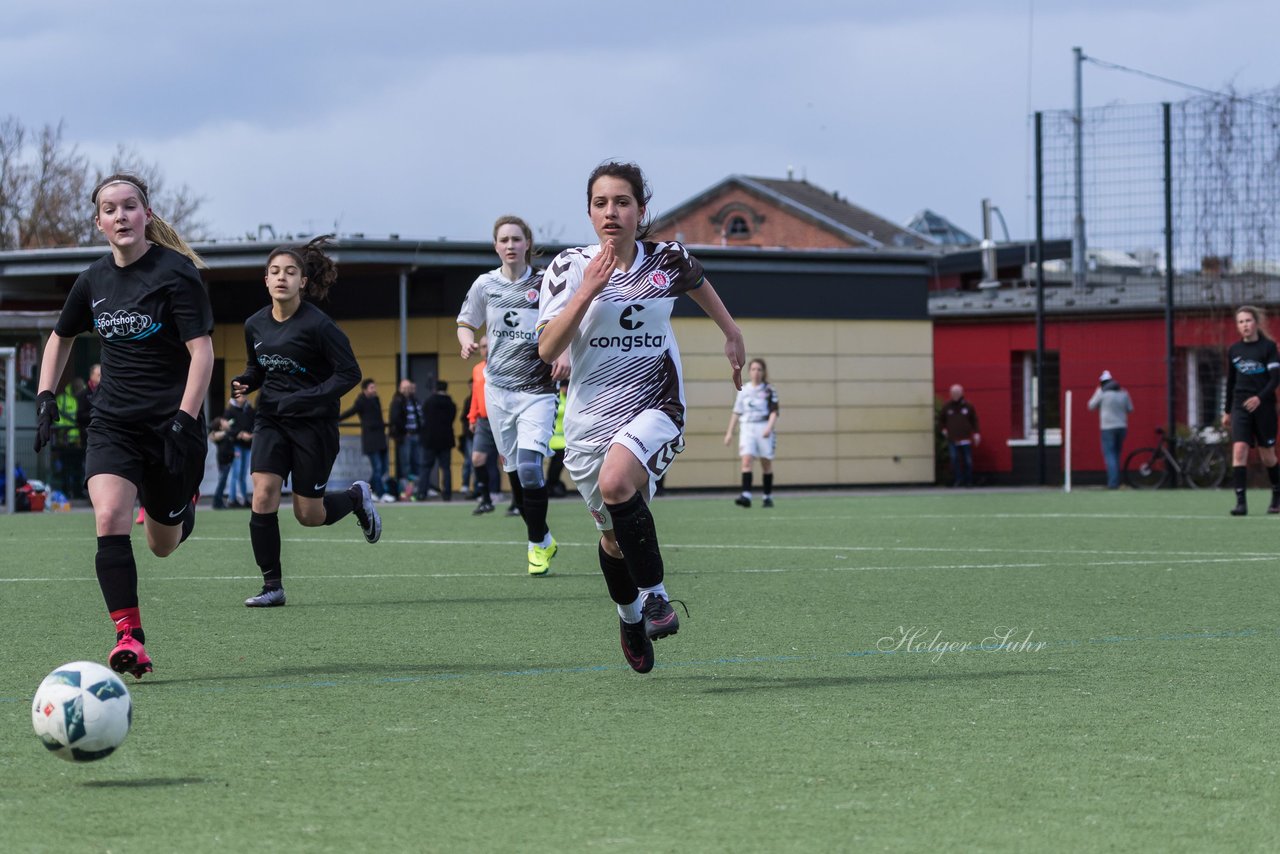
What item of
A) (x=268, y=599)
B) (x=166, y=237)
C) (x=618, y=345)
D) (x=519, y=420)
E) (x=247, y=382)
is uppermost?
(x=166, y=237)

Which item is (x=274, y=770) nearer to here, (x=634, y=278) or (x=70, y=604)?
(x=634, y=278)

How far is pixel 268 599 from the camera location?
9289 mm

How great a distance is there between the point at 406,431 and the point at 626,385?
22224 millimetres

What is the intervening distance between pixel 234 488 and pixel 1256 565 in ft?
53.7

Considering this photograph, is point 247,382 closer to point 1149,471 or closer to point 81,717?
point 81,717

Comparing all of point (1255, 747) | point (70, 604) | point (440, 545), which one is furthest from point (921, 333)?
point (1255, 747)

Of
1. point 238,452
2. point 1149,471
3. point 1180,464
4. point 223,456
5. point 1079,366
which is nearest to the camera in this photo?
point 223,456

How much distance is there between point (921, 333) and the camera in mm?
34406

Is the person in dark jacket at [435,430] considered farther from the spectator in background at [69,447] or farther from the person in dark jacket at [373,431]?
the spectator in background at [69,447]

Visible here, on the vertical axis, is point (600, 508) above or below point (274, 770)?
above

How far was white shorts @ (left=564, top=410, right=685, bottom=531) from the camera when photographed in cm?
646

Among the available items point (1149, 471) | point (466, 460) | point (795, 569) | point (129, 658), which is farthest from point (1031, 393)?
point (129, 658)

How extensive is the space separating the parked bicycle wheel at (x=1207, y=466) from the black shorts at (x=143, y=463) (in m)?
26.3

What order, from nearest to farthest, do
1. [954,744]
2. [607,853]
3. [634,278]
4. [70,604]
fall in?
[607,853] < [954,744] < [634,278] < [70,604]
